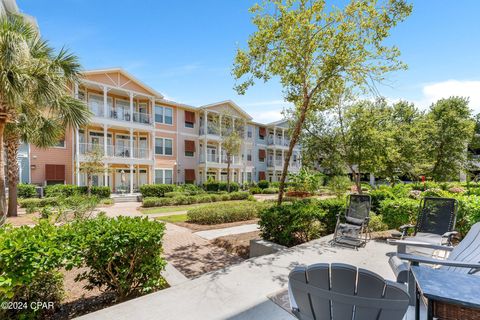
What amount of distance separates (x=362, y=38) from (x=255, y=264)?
6.60 metres

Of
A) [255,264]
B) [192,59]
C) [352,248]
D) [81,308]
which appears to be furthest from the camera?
[192,59]

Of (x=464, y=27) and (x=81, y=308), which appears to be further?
(x=464, y=27)

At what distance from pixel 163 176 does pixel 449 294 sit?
25.8 meters

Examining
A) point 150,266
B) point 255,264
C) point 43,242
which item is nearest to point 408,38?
point 255,264

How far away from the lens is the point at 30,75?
7395 millimetres

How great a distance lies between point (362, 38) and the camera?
22.9 feet

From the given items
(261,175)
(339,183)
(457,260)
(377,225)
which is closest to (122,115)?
(339,183)

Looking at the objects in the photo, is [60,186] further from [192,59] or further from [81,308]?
[81,308]

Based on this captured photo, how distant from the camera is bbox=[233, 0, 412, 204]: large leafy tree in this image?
22.1 feet

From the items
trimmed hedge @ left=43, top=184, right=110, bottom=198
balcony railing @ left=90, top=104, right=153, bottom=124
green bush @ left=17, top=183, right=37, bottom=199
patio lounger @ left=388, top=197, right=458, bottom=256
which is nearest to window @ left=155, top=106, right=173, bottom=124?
balcony railing @ left=90, top=104, right=153, bottom=124

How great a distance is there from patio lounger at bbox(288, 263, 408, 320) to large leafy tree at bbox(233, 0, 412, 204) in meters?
6.43

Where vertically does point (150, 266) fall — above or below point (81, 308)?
above

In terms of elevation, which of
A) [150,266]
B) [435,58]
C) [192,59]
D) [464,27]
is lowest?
[150,266]

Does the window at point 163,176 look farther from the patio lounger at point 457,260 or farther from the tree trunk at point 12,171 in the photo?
the patio lounger at point 457,260
